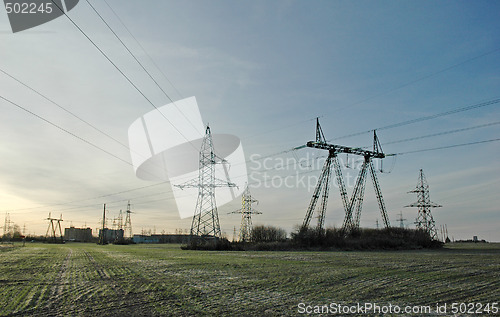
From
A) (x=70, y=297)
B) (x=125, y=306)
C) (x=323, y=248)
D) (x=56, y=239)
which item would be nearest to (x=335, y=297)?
(x=125, y=306)

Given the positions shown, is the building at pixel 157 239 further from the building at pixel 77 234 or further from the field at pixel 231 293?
the field at pixel 231 293

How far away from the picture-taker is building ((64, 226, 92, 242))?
184250mm

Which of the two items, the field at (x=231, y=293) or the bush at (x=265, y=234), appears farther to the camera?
the bush at (x=265, y=234)

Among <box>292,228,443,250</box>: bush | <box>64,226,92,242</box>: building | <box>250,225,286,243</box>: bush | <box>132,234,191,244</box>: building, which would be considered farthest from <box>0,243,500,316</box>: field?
<box>64,226,92,242</box>: building

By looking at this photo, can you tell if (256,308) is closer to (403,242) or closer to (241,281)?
(241,281)

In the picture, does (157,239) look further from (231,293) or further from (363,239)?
(231,293)

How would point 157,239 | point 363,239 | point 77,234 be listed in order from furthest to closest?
point 77,234
point 157,239
point 363,239

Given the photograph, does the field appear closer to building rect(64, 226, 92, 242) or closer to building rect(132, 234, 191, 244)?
building rect(132, 234, 191, 244)

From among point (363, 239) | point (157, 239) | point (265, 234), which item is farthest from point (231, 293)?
point (157, 239)

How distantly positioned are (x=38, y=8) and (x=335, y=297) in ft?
37.0

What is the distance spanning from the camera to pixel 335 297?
687cm

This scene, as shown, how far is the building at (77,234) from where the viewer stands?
184250 millimetres

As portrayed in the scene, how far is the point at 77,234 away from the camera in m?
190

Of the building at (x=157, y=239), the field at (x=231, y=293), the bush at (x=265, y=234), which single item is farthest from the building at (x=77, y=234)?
the field at (x=231, y=293)
